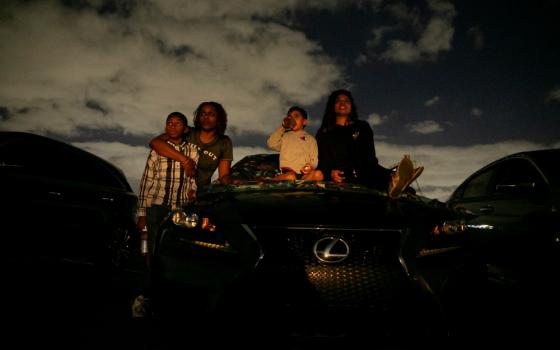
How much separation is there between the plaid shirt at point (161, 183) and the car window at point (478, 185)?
3.24 m

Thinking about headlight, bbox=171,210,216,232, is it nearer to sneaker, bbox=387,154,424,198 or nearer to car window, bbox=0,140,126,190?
sneaker, bbox=387,154,424,198

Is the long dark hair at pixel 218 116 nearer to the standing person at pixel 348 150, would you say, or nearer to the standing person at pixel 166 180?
the standing person at pixel 166 180

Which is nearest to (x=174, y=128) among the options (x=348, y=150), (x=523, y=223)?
(x=348, y=150)

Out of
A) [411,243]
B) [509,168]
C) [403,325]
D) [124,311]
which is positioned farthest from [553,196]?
[124,311]

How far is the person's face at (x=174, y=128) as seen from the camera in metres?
3.89

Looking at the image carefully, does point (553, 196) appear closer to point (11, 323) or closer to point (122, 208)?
point (11, 323)

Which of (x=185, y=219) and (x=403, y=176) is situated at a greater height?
(x=403, y=176)

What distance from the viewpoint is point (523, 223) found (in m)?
A: 3.35

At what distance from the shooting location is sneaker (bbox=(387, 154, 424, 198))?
2506mm

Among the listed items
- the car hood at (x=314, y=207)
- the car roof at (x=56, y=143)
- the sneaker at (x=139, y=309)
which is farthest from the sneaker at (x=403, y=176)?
the car roof at (x=56, y=143)

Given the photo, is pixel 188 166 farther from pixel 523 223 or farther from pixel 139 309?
pixel 523 223

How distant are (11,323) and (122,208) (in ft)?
8.61

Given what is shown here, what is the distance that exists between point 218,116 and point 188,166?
2.39 feet

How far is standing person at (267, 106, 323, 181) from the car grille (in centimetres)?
170
